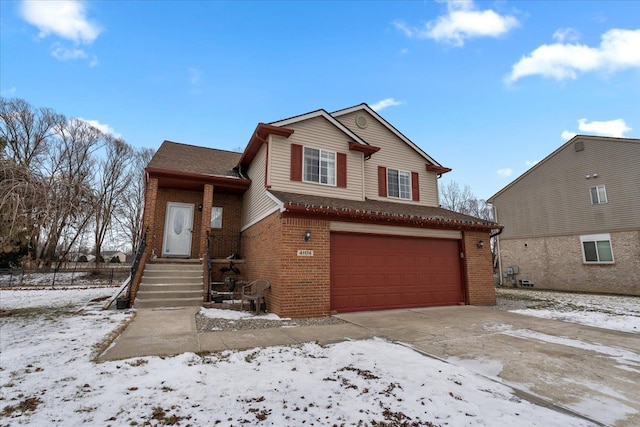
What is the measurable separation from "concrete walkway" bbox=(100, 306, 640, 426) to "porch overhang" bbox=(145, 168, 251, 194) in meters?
5.08

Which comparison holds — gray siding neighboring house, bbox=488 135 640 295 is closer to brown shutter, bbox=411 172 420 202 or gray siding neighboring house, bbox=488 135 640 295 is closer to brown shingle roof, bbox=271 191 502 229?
brown shingle roof, bbox=271 191 502 229

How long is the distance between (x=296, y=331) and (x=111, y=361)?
10.4 feet

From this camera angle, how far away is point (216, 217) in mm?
Result: 12641

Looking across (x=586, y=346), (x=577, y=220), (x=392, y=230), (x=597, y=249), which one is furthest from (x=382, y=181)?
(x=597, y=249)

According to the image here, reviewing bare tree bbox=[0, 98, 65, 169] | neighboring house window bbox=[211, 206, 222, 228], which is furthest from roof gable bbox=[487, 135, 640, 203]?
bare tree bbox=[0, 98, 65, 169]

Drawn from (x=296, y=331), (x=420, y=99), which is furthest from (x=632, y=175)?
(x=296, y=331)

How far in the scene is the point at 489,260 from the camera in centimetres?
1084

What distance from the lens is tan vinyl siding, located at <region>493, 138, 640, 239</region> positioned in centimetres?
1506

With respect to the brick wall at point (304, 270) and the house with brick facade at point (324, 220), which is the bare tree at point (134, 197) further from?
the brick wall at point (304, 270)

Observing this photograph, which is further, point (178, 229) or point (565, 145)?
point (565, 145)

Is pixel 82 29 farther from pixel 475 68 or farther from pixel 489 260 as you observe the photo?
pixel 489 260

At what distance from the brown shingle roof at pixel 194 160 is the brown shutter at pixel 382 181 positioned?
5914 millimetres

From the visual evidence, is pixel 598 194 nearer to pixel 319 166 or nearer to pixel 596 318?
pixel 596 318

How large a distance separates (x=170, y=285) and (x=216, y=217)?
13.5 feet
